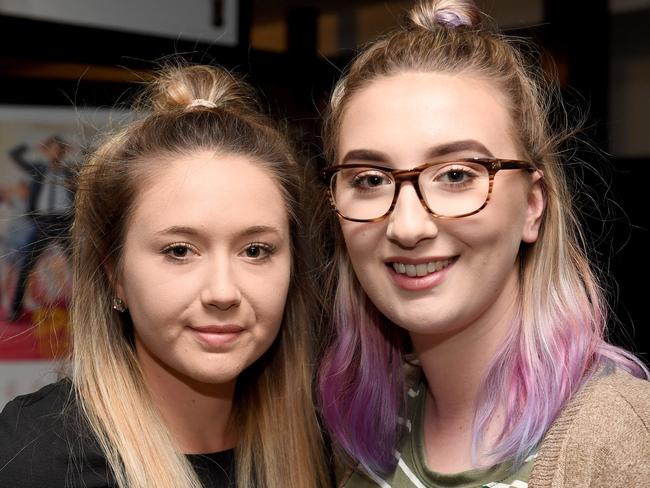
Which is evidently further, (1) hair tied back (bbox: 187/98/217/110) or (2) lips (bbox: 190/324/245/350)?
(1) hair tied back (bbox: 187/98/217/110)

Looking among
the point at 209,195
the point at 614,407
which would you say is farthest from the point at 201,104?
the point at 614,407

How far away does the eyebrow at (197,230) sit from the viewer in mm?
1545

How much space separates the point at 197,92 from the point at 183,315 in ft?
1.52

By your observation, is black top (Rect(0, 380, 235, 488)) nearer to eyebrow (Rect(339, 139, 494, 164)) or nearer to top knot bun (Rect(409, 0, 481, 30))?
eyebrow (Rect(339, 139, 494, 164))

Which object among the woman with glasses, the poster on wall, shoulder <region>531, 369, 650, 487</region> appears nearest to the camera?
shoulder <region>531, 369, 650, 487</region>

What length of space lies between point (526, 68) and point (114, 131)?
2.55 feet

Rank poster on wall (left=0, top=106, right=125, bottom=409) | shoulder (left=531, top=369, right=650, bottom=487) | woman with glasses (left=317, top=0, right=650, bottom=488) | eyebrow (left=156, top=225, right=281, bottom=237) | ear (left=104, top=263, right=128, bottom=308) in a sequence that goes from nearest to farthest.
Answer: shoulder (left=531, top=369, right=650, bottom=487) < woman with glasses (left=317, top=0, right=650, bottom=488) < eyebrow (left=156, top=225, right=281, bottom=237) < ear (left=104, top=263, right=128, bottom=308) < poster on wall (left=0, top=106, right=125, bottom=409)

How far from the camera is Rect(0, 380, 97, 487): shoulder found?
1504 millimetres

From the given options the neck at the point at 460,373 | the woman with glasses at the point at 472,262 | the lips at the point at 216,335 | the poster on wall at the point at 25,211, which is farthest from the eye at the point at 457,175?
the poster on wall at the point at 25,211

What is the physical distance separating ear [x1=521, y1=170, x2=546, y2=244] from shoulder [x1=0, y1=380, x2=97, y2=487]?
2.74 ft

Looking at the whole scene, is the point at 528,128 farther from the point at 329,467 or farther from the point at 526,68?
the point at 329,467

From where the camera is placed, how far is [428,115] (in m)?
1.46

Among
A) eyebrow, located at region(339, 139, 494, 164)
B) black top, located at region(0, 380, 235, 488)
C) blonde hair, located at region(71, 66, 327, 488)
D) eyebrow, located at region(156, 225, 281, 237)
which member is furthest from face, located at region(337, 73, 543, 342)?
black top, located at region(0, 380, 235, 488)

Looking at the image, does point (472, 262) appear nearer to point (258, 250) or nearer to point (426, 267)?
point (426, 267)
